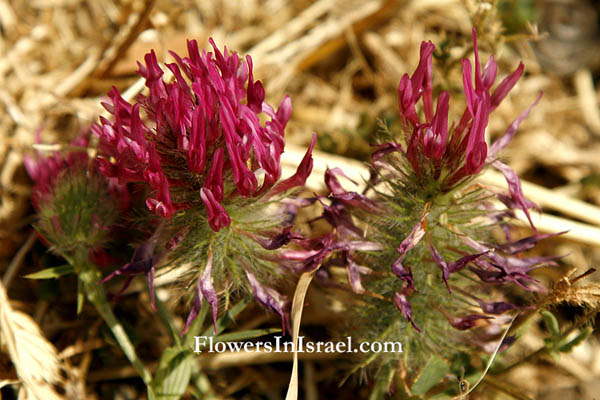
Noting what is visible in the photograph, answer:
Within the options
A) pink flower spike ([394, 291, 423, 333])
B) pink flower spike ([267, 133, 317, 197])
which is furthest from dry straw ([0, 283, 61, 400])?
pink flower spike ([394, 291, 423, 333])

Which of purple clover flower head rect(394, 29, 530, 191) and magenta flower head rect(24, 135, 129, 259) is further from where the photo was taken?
magenta flower head rect(24, 135, 129, 259)

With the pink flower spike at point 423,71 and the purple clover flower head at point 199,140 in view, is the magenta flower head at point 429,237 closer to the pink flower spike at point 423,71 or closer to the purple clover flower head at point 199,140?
the pink flower spike at point 423,71

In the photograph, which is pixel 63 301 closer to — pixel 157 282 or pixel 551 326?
pixel 157 282

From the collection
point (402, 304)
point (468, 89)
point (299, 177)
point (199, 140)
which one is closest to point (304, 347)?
point (402, 304)

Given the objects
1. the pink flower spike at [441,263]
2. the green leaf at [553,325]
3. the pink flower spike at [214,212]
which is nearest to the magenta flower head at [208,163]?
the pink flower spike at [214,212]

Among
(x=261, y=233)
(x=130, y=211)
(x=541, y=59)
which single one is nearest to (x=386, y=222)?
(x=261, y=233)

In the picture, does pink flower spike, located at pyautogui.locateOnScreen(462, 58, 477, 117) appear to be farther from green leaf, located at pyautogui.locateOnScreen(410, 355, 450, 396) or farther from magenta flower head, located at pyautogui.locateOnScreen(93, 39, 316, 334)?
green leaf, located at pyautogui.locateOnScreen(410, 355, 450, 396)

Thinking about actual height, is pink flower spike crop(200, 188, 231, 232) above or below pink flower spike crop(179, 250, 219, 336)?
above
